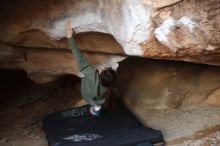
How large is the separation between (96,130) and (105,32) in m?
1.01

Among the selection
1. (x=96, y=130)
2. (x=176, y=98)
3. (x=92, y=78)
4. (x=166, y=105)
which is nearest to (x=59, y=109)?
(x=96, y=130)

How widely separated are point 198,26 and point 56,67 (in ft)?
6.66

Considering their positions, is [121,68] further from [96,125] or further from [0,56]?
[0,56]

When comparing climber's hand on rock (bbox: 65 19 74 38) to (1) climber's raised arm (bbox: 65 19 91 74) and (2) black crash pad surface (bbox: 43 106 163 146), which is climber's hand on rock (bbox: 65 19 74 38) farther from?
(2) black crash pad surface (bbox: 43 106 163 146)

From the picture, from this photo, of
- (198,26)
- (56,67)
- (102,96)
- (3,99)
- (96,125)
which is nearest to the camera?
(198,26)

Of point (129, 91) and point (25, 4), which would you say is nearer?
point (25, 4)

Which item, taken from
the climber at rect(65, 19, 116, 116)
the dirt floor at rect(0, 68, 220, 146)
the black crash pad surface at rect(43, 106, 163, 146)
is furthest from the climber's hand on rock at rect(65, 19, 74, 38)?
the dirt floor at rect(0, 68, 220, 146)

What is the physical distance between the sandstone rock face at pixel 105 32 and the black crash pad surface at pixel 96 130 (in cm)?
48

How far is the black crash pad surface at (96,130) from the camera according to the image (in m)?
3.99

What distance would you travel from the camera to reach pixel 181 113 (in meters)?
4.36

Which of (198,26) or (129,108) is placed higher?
(198,26)

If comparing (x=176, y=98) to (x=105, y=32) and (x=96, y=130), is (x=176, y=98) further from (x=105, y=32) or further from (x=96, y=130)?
(x=105, y=32)

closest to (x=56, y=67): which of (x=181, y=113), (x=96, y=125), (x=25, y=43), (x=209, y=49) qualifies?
(x=25, y=43)

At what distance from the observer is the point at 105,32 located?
3885 millimetres
